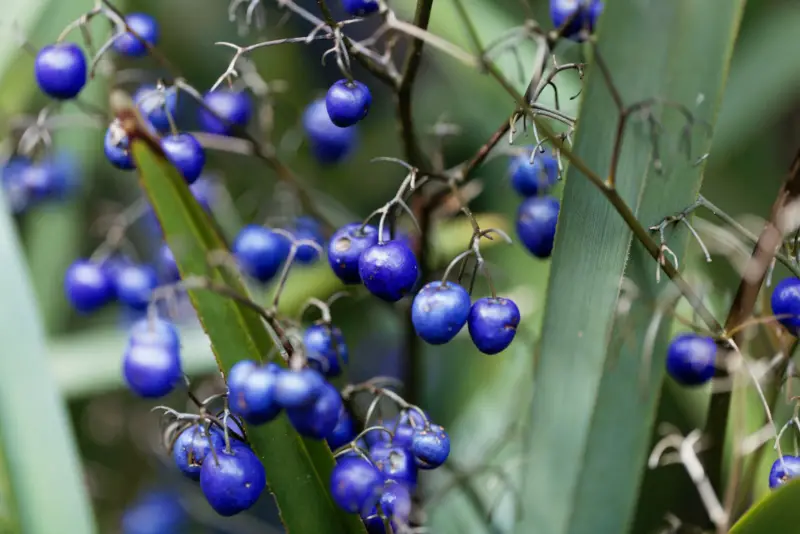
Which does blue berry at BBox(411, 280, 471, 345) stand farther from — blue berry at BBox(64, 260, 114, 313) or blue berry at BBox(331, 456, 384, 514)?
blue berry at BBox(64, 260, 114, 313)

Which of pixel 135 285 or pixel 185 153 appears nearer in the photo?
pixel 185 153

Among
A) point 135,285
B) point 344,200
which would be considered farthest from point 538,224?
point 344,200

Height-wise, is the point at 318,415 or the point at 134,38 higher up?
the point at 134,38

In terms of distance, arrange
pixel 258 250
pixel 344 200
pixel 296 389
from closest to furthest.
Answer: pixel 296 389
pixel 258 250
pixel 344 200

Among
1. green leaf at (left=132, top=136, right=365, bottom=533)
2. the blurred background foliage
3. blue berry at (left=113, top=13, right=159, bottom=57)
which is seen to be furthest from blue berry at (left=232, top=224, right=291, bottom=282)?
green leaf at (left=132, top=136, right=365, bottom=533)

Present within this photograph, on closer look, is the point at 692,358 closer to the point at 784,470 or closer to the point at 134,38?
the point at 784,470

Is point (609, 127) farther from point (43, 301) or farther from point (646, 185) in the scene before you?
point (43, 301)
